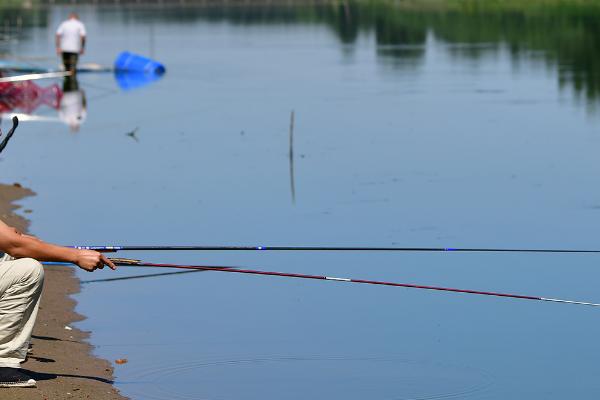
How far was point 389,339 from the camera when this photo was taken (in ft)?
35.0

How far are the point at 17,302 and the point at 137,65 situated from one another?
30.5 m

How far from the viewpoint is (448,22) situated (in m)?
64.1

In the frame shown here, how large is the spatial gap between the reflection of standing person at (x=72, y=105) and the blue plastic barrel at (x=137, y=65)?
7.99 ft

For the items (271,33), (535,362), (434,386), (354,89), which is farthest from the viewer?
(271,33)

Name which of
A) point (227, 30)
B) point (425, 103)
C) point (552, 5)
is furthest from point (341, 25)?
point (425, 103)

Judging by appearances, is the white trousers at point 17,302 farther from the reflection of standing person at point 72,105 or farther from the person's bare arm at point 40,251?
→ the reflection of standing person at point 72,105

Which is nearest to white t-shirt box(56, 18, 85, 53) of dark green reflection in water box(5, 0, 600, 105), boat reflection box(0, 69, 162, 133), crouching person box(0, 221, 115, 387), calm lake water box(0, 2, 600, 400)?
calm lake water box(0, 2, 600, 400)

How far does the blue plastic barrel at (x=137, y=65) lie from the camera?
123ft

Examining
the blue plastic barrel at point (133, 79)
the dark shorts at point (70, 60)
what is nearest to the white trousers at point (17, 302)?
the blue plastic barrel at point (133, 79)

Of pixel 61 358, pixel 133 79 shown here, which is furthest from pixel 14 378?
pixel 133 79

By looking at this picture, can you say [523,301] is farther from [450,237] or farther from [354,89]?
[354,89]

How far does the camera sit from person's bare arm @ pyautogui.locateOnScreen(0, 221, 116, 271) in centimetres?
763

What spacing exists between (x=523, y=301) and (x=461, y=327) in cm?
112

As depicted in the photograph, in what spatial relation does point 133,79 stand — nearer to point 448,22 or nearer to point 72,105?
point 72,105
